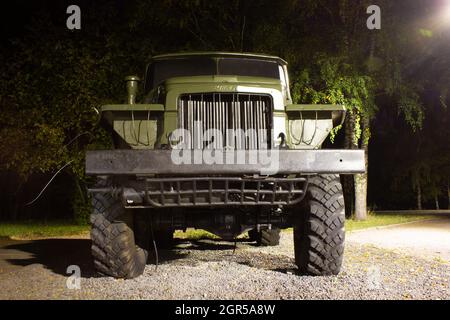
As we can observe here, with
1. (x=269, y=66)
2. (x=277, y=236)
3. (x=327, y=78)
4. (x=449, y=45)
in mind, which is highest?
(x=449, y=45)

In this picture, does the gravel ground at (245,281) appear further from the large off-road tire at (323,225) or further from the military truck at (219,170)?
the military truck at (219,170)

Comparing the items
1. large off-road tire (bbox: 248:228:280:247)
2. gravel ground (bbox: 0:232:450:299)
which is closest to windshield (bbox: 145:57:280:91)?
gravel ground (bbox: 0:232:450:299)

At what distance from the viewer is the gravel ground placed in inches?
173

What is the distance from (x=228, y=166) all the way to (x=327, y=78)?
27.7ft

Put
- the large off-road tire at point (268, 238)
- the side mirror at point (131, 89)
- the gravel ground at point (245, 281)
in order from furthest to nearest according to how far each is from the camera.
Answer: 1. the large off-road tire at point (268, 238)
2. the side mirror at point (131, 89)
3. the gravel ground at point (245, 281)

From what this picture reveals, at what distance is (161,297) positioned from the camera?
4.29 meters

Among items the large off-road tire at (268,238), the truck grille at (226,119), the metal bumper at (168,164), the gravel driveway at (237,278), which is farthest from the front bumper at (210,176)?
the large off-road tire at (268,238)

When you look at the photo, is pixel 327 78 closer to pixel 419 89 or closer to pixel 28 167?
pixel 419 89

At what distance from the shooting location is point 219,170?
4480 millimetres

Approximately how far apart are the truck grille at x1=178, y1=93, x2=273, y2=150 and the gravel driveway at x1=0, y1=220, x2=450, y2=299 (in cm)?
151

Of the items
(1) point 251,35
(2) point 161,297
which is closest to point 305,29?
(1) point 251,35

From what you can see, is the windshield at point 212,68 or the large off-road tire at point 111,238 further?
the windshield at point 212,68

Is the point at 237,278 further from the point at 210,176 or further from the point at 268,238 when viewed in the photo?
the point at 268,238

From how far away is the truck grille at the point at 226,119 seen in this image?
5094mm
